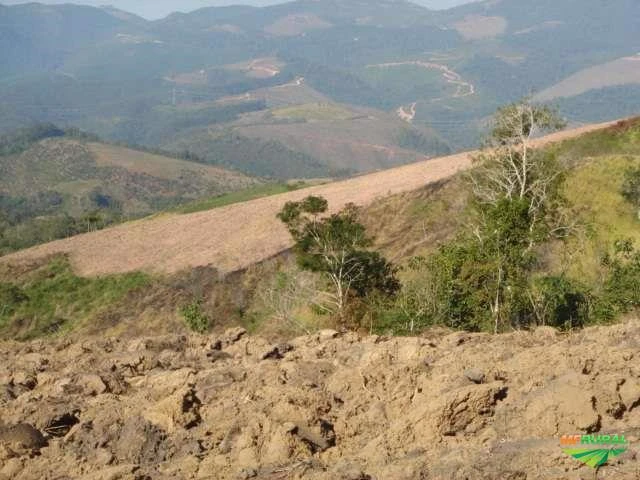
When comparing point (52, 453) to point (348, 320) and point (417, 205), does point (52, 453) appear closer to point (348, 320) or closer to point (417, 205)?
point (348, 320)

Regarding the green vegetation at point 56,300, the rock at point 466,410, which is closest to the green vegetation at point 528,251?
the rock at point 466,410

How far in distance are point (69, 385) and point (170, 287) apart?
35605 mm

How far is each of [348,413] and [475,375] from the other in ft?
5.32

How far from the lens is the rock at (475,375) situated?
29.9 ft

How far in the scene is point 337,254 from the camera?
2630cm

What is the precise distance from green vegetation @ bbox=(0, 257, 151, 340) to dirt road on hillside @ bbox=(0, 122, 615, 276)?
5.74 ft

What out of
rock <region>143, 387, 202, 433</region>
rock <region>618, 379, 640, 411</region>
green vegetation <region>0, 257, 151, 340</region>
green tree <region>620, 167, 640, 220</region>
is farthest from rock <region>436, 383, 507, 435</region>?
green vegetation <region>0, 257, 151, 340</region>

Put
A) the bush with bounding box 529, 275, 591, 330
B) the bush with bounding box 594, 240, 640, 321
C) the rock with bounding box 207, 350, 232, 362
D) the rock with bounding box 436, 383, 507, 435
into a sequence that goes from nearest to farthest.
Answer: the rock with bounding box 436, 383, 507, 435 < the rock with bounding box 207, 350, 232, 362 < the bush with bounding box 594, 240, 640, 321 < the bush with bounding box 529, 275, 591, 330

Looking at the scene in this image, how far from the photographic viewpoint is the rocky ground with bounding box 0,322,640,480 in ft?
25.5

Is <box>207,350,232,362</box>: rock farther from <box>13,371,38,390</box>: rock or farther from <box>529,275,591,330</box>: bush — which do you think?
<box>529,275,591,330</box>: bush

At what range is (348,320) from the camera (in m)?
24.6

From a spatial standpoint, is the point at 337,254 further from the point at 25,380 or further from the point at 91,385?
the point at 91,385

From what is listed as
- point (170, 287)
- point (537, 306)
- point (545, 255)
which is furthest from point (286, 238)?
point (537, 306)

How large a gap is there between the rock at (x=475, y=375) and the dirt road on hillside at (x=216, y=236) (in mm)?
36621
